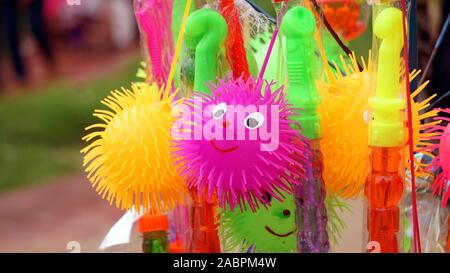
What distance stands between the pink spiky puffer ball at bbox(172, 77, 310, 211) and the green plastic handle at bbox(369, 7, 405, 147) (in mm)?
57

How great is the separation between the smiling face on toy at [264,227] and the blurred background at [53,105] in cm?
128

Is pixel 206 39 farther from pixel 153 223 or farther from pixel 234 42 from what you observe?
pixel 153 223

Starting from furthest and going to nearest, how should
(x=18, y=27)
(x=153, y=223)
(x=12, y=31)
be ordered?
(x=18, y=27) → (x=12, y=31) → (x=153, y=223)

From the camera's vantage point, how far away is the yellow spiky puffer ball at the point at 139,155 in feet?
1.68

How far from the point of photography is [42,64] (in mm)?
3082

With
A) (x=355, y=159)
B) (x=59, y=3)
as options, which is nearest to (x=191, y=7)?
(x=355, y=159)

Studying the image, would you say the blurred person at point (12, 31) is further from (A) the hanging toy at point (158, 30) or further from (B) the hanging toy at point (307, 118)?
(B) the hanging toy at point (307, 118)

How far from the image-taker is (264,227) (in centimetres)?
54

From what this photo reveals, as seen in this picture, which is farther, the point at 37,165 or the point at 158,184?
the point at 37,165

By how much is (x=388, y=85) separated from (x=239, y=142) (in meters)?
0.12

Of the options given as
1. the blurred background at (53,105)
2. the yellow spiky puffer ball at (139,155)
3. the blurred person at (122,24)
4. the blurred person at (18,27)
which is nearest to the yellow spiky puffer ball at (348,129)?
the yellow spiky puffer ball at (139,155)

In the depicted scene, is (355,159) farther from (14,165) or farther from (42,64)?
(42,64)

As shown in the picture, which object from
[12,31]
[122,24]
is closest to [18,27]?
[12,31]

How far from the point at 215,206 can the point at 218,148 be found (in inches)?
3.2
